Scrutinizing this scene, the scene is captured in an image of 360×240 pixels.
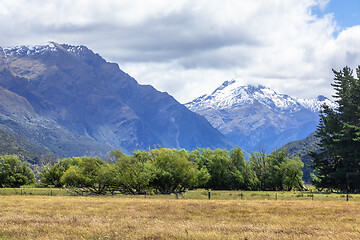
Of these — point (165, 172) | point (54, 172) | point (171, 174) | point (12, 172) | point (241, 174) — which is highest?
point (241, 174)

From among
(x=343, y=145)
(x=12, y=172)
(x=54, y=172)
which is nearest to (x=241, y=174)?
(x=343, y=145)

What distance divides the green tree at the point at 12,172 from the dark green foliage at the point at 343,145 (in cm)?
9377

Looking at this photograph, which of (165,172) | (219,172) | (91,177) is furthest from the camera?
(219,172)

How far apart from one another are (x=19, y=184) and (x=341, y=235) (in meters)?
129

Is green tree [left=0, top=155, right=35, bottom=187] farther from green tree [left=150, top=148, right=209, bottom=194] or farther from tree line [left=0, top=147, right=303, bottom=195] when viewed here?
green tree [left=150, top=148, right=209, bottom=194]

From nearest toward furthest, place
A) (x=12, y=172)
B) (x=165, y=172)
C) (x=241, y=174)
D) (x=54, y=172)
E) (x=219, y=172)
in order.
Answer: (x=165, y=172) → (x=241, y=174) → (x=219, y=172) → (x=12, y=172) → (x=54, y=172)

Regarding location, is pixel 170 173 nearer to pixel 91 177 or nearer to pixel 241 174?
pixel 91 177

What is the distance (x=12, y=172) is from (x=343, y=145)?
334ft

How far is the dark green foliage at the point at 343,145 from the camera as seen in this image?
3632 inches

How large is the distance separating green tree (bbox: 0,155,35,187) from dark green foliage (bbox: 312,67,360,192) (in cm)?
9377

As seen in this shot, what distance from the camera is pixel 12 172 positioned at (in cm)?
13525

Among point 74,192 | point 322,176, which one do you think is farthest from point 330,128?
point 74,192

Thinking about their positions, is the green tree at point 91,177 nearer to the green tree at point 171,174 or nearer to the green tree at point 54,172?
the green tree at point 171,174

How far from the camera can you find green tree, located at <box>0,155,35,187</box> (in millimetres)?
133500
